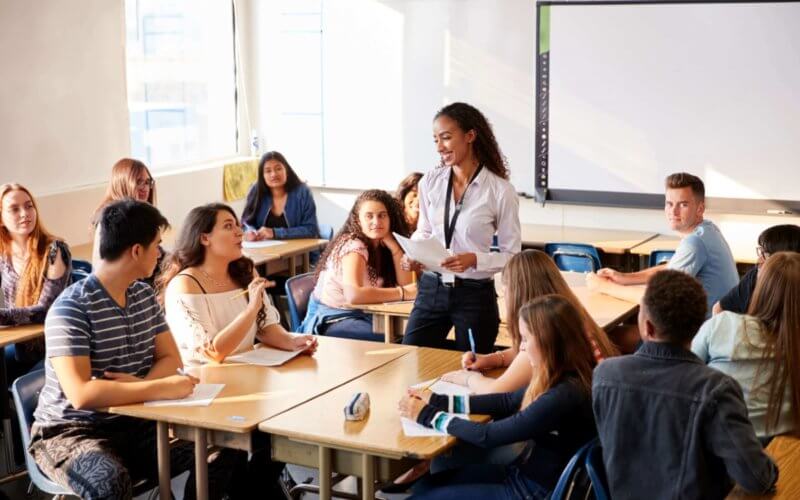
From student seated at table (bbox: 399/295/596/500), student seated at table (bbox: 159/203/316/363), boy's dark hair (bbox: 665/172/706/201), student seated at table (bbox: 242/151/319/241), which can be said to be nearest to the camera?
student seated at table (bbox: 399/295/596/500)

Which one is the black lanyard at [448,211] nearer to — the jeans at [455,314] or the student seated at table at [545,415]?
the jeans at [455,314]

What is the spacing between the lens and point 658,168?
7328 millimetres

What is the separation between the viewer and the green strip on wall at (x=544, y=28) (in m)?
7.45

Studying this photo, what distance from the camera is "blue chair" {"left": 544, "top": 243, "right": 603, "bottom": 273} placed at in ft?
20.7

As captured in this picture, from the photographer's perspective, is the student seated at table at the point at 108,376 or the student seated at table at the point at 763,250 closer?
the student seated at table at the point at 108,376

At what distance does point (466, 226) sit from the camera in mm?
4406

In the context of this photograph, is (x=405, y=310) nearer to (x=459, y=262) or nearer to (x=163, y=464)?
(x=459, y=262)

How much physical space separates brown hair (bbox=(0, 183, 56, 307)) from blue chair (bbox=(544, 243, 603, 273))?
9.71 feet

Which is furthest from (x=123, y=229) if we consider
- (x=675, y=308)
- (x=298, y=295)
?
(x=298, y=295)

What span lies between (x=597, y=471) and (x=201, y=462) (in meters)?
1.35

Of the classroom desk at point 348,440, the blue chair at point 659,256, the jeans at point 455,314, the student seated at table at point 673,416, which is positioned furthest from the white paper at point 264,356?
the blue chair at point 659,256

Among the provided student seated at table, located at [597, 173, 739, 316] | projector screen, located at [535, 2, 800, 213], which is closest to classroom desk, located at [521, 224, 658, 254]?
projector screen, located at [535, 2, 800, 213]

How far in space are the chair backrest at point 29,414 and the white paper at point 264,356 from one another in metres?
0.75

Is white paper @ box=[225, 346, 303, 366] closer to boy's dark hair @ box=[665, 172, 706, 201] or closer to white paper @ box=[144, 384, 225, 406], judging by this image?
white paper @ box=[144, 384, 225, 406]
